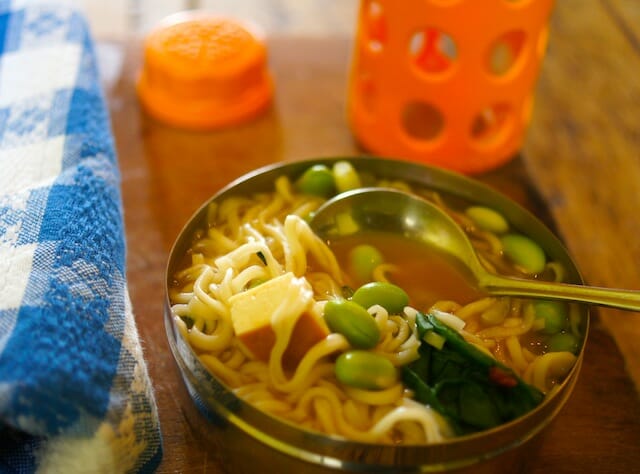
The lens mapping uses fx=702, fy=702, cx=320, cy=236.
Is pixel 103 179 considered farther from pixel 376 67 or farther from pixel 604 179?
pixel 604 179

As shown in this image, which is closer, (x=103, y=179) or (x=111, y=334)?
(x=111, y=334)

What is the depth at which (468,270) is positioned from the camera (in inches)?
44.5

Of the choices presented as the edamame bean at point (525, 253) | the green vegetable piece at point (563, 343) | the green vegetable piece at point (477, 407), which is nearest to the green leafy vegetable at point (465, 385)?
the green vegetable piece at point (477, 407)

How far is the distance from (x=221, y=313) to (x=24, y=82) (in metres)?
0.65

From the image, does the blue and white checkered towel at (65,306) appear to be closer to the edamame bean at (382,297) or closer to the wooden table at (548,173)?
the wooden table at (548,173)

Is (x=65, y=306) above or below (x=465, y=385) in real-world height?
above

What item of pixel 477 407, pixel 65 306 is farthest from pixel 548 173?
pixel 65 306

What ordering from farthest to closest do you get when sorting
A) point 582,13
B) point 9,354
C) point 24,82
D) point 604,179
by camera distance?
point 582,13
point 604,179
point 24,82
point 9,354

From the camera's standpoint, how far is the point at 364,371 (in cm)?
90

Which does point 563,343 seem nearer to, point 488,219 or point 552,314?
point 552,314

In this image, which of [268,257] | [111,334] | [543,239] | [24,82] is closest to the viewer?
[111,334]

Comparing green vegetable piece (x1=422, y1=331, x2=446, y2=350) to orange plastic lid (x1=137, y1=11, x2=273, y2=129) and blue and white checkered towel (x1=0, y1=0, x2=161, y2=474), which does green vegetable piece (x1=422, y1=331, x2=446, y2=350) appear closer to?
blue and white checkered towel (x1=0, y1=0, x2=161, y2=474)

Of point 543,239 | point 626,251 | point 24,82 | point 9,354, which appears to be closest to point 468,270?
point 543,239

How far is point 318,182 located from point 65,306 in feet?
1.83
